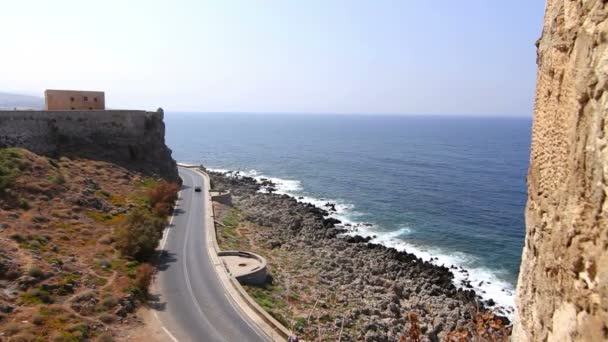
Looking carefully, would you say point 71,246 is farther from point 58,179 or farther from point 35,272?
point 58,179

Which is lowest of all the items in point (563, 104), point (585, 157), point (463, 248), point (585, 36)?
point (463, 248)

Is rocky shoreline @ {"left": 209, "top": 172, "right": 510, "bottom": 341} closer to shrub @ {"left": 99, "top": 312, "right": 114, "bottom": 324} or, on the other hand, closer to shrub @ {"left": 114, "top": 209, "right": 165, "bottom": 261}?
shrub @ {"left": 114, "top": 209, "right": 165, "bottom": 261}

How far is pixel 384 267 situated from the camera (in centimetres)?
3944

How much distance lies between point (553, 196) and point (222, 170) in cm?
9514

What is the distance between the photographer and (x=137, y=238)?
98.6ft

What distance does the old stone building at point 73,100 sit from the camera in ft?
163

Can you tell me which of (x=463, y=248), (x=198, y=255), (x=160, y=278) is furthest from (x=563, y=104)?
(x=463, y=248)

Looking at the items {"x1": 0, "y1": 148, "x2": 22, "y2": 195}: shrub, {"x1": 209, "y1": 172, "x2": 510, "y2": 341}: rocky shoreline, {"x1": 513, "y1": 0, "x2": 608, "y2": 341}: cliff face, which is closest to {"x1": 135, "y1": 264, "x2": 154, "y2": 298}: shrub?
{"x1": 209, "y1": 172, "x2": 510, "y2": 341}: rocky shoreline

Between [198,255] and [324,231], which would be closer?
[198,255]

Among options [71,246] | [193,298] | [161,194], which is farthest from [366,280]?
[71,246]

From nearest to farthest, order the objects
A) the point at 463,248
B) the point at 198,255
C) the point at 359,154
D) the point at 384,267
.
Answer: the point at 198,255
the point at 384,267
the point at 463,248
the point at 359,154

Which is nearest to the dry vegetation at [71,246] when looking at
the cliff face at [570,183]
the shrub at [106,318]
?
the shrub at [106,318]

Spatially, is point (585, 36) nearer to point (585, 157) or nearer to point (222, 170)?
point (585, 157)

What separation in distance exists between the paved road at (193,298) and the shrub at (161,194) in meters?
Answer: 4.44
